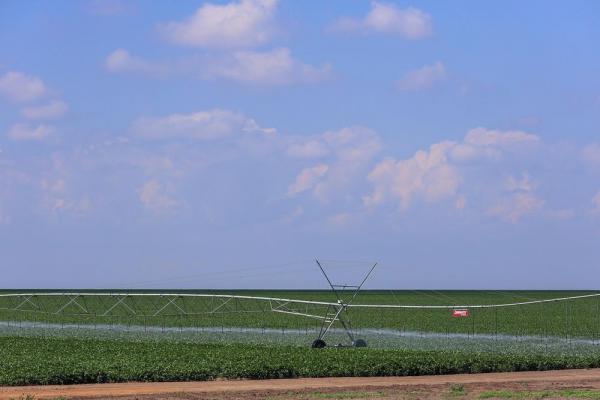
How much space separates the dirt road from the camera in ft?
80.1

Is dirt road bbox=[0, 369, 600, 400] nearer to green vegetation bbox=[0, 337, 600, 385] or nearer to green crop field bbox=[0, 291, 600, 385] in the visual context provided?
green vegetation bbox=[0, 337, 600, 385]

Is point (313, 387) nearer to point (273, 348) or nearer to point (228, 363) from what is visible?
point (228, 363)

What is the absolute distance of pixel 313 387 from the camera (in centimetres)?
2612

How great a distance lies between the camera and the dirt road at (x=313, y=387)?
24.4 metres

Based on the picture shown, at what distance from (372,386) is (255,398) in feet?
13.4

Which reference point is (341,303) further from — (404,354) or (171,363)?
(171,363)

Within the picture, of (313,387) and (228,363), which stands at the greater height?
(228,363)

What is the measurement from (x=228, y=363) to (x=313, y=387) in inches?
190

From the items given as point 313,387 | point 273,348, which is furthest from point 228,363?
point 273,348

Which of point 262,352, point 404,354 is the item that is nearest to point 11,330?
point 262,352

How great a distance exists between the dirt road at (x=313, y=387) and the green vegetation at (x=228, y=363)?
0.75 m

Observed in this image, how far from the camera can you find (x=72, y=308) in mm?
102312

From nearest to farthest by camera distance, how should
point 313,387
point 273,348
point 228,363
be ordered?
point 313,387 < point 228,363 < point 273,348

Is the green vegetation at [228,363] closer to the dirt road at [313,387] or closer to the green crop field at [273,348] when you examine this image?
the green crop field at [273,348]
